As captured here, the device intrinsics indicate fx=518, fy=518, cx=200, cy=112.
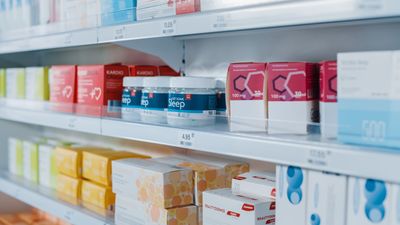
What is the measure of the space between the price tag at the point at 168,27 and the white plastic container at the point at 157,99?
6.6 inches

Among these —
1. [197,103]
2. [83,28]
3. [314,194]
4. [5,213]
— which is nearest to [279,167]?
[314,194]

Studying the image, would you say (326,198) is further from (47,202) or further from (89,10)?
(47,202)

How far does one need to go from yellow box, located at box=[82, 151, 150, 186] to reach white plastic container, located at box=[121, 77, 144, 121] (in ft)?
0.88

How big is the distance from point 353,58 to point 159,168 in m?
0.76

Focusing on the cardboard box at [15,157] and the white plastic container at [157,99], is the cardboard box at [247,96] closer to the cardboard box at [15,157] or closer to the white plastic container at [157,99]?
the white plastic container at [157,99]

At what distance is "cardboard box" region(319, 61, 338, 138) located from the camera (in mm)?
1115

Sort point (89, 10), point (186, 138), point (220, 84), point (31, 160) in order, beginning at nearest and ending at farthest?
point (186, 138)
point (220, 84)
point (89, 10)
point (31, 160)

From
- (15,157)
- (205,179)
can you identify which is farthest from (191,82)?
(15,157)

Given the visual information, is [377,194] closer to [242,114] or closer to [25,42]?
[242,114]

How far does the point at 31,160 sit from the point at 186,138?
1394 mm

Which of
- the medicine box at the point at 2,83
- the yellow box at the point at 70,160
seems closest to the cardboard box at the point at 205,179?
the yellow box at the point at 70,160

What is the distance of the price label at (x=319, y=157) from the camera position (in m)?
1.02

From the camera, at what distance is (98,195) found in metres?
1.96

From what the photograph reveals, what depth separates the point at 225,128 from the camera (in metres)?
1.38
